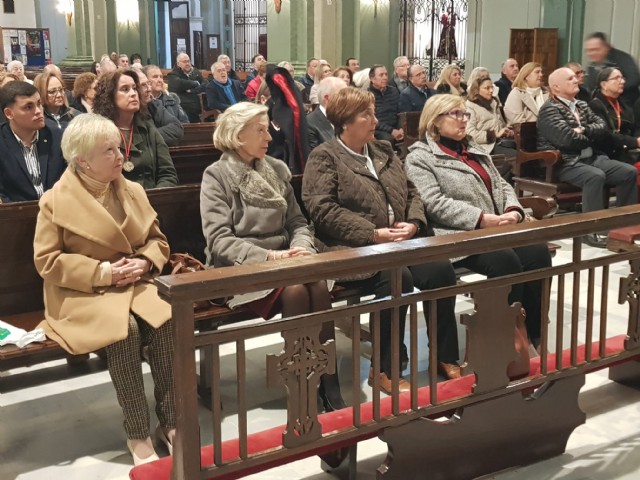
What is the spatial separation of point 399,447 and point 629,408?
4.55ft

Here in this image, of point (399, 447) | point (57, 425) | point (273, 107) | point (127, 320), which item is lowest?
point (57, 425)

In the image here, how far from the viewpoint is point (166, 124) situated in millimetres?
6480

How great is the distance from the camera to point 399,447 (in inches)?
116

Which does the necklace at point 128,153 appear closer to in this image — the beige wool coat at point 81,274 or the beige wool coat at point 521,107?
the beige wool coat at point 81,274

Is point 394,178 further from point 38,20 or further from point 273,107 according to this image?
point 38,20

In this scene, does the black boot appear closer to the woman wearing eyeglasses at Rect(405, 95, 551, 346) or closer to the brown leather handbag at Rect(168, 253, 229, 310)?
the brown leather handbag at Rect(168, 253, 229, 310)

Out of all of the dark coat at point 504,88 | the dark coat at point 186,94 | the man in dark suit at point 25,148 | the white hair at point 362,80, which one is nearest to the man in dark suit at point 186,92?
the dark coat at point 186,94

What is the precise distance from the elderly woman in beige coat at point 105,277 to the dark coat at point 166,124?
9.29ft

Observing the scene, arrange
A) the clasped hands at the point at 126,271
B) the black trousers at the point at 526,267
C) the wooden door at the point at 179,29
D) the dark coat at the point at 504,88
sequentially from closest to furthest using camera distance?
the clasped hands at the point at 126,271, the black trousers at the point at 526,267, the dark coat at the point at 504,88, the wooden door at the point at 179,29

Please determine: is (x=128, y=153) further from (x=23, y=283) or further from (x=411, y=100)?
(x=411, y=100)

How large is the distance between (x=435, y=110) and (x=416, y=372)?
1916mm

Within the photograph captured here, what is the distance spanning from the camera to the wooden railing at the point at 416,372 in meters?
2.51

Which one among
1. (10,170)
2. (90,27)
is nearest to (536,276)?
(10,170)

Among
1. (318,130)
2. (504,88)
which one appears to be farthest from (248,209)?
(504,88)
